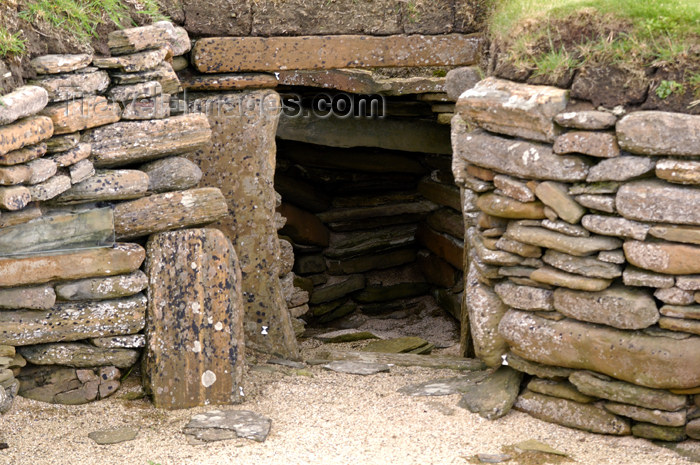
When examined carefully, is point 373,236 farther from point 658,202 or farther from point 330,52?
point 658,202

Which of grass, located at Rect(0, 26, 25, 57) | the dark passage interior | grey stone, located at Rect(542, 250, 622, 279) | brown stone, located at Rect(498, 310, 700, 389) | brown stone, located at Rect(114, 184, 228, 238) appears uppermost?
grass, located at Rect(0, 26, 25, 57)

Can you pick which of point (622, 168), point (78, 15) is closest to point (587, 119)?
point (622, 168)

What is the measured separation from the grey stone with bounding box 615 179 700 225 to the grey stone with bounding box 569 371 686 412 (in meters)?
0.82

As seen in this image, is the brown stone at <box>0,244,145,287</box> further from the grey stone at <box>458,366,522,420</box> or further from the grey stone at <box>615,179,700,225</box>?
the grey stone at <box>615,179,700,225</box>

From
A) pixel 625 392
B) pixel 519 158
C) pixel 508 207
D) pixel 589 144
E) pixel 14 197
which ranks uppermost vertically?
pixel 589 144

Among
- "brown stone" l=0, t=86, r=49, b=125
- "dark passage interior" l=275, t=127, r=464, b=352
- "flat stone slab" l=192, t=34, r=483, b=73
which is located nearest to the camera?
"brown stone" l=0, t=86, r=49, b=125

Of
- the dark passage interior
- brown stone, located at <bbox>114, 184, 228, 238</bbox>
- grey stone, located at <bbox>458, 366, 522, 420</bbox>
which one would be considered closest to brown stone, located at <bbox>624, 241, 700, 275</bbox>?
grey stone, located at <bbox>458, 366, 522, 420</bbox>

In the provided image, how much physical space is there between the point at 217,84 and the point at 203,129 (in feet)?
3.03

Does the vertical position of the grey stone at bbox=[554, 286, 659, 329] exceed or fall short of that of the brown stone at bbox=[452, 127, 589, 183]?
it falls short

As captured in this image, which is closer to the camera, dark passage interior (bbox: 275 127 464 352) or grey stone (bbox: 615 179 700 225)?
grey stone (bbox: 615 179 700 225)

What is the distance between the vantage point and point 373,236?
9.09 metres

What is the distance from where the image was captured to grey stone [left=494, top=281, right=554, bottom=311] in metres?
3.97

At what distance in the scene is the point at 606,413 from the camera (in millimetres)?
3889

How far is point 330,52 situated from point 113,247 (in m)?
2.20
